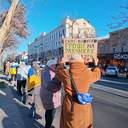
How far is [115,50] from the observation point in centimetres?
7338

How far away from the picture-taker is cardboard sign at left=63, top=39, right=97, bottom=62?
8.38 meters

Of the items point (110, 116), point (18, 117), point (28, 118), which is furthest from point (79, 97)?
point (110, 116)

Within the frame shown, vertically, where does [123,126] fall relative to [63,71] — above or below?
below

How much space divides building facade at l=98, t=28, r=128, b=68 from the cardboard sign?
55710 mm

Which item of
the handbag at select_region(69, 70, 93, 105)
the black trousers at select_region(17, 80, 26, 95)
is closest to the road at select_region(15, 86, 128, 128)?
the black trousers at select_region(17, 80, 26, 95)

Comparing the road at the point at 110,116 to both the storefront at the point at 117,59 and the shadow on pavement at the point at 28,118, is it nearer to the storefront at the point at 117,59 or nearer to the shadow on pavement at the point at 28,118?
the shadow on pavement at the point at 28,118

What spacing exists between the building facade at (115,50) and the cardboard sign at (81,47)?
55.7 m

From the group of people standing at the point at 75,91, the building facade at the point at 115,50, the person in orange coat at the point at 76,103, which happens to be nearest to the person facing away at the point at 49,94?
the group of people standing at the point at 75,91

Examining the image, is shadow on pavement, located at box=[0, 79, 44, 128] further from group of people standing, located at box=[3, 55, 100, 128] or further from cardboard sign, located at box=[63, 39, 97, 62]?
group of people standing, located at box=[3, 55, 100, 128]

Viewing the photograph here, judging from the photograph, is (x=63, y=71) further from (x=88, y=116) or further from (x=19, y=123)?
(x=19, y=123)

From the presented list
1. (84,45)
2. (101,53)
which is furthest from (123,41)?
(84,45)

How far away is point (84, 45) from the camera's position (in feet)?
28.5

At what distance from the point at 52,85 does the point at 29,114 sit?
3.52 meters

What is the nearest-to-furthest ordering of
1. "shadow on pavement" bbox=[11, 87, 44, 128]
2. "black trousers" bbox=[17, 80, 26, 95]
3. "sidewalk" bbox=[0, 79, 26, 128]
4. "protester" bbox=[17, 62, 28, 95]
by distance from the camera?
1. "sidewalk" bbox=[0, 79, 26, 128]
2. "shadow on pavement" bbox=[11, 87, 44, 128]
3. "protester" bbox=[17, 62, 28, 95]
4. "black trousers" bbox=[17, 80, 26, 95]
